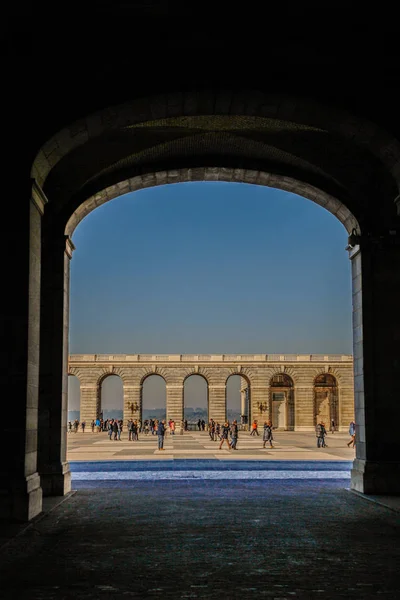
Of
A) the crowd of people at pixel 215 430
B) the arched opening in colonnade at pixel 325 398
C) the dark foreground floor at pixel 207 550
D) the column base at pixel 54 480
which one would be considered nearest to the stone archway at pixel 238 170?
the column base at pixel 54 480

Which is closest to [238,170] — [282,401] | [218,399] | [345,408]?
[218,399]

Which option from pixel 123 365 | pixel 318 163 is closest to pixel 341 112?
pixel 318 163

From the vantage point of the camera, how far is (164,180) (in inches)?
707

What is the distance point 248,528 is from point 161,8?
8.00 m

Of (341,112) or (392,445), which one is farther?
(392,445)

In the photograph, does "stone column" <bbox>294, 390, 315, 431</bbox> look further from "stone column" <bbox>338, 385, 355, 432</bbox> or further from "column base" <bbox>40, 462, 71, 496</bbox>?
"column base" <bbox>40, 462, 71, 496</bbox>

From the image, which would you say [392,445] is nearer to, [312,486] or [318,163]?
[312,486]

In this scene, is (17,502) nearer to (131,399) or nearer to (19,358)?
(19,358)

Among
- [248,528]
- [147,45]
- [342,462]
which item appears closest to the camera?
[248,528]

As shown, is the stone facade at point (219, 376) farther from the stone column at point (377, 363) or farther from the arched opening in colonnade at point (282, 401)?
the stone column at point (377, 363)

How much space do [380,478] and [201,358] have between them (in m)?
50.8

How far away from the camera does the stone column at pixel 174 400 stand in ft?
211

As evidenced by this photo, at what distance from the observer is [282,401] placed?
73.2 meters

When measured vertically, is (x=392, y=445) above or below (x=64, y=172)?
below
